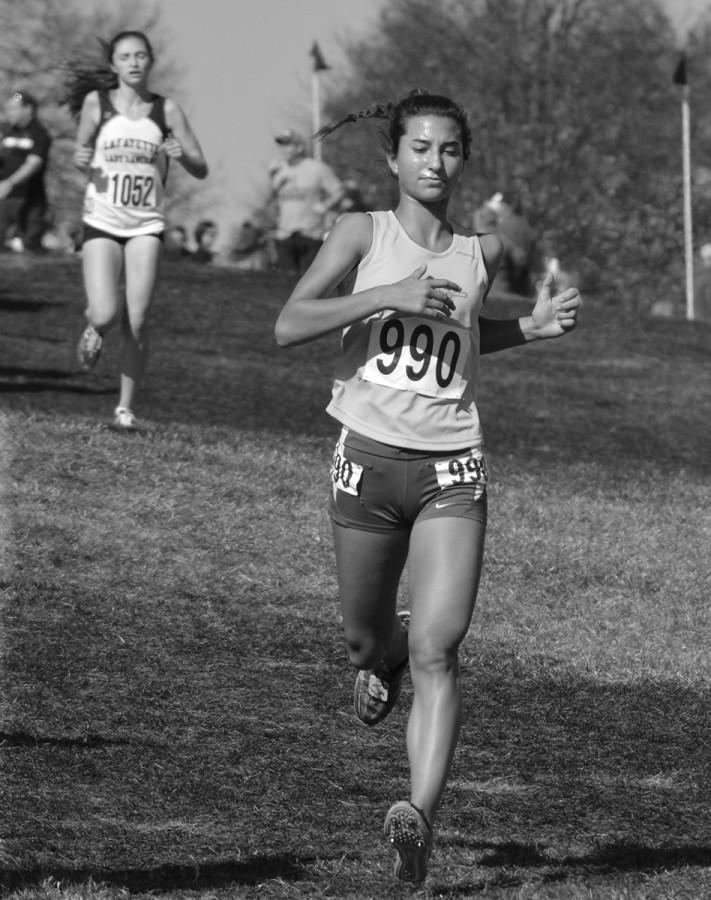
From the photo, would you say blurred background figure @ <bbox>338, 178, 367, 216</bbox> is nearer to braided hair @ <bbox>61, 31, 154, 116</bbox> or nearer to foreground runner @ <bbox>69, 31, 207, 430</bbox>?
braided hair @ <bbox>61, 31, 154, 116</bbox>

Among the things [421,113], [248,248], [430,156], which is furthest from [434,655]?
[248,248]

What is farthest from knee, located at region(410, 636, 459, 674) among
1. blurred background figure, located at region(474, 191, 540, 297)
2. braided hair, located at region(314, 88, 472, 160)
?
blurred background figure, located at region(474, 191, 540, 297)

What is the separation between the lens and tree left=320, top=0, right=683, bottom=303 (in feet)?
170

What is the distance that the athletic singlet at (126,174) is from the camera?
11016mm

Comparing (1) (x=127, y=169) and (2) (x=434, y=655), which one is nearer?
(2) (x=434, y=655)

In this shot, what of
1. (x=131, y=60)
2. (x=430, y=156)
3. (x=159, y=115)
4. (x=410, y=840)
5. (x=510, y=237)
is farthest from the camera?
(x=510, y=237)

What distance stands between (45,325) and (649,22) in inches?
1435

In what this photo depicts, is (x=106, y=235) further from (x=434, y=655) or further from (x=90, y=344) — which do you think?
(x=434, y=655)

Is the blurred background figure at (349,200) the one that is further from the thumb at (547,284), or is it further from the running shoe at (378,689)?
the thumb at (547,284)

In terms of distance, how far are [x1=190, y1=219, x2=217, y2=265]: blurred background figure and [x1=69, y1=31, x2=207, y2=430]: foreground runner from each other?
893 inches

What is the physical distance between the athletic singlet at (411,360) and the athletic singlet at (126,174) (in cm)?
583

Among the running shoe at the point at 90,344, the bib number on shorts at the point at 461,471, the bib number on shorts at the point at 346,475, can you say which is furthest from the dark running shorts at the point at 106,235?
the bib number on shorts at the point at 461,471

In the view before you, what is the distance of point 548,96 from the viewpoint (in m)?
52.8

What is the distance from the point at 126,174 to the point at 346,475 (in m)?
6.17
